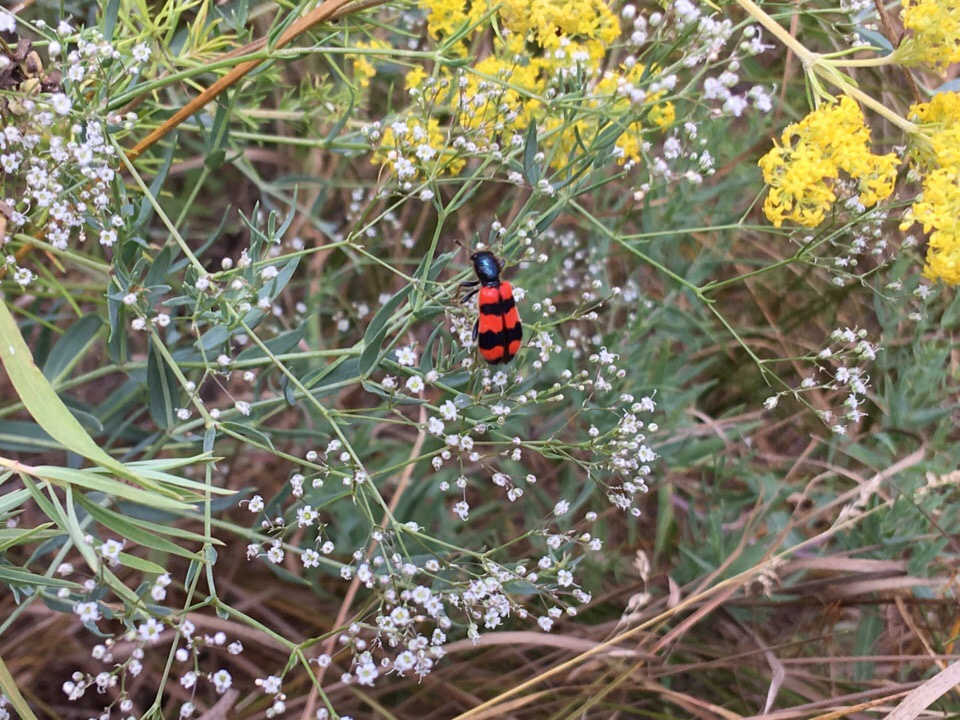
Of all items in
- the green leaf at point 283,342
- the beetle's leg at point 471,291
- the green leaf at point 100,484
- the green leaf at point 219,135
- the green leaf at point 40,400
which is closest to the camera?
the green leaf at point 100,484

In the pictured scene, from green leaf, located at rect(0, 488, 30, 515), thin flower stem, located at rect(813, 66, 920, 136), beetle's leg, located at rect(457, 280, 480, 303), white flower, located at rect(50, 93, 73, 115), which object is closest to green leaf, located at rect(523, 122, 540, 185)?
beetle's leg, located at rect(457, 280, 480, 303)

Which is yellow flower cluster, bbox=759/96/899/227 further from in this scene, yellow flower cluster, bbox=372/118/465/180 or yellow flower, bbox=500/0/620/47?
yellow flower cluster, bbox=372/118/465/180

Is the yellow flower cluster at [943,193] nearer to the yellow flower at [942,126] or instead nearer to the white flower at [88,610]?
the yellow flower at [942,126]

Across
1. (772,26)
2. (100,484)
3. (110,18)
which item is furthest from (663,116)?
(100,484)

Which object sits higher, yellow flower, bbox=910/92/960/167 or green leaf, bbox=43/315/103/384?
yellow flower, bbox=910/92/960/167

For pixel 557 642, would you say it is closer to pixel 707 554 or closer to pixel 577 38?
pixel 707 554

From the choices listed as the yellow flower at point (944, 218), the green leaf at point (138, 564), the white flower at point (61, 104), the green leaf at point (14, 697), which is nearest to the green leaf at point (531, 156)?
the yellow flower at point (944, 218)

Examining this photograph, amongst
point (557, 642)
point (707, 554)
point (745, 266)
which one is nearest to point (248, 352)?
point (557, 642)
